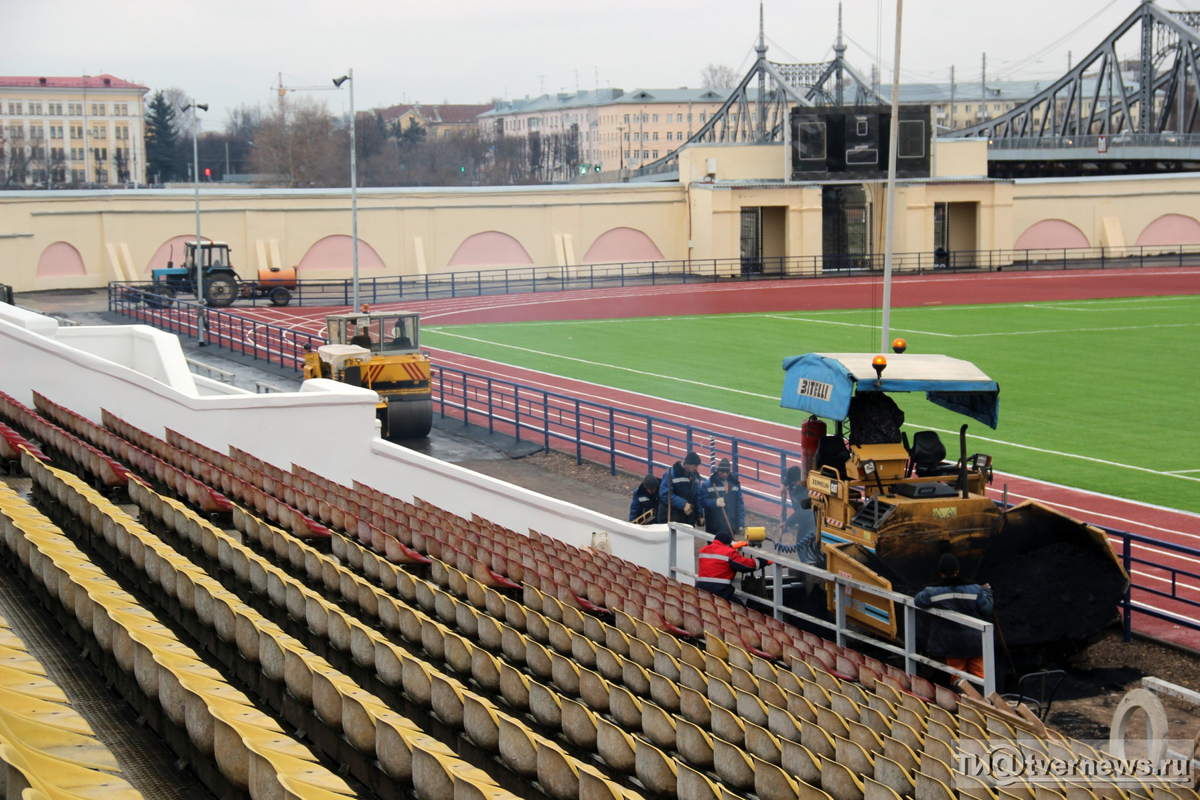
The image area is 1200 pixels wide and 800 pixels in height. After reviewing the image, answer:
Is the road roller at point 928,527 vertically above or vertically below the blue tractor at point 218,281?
below

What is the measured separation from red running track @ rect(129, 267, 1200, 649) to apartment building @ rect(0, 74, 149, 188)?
100137 millimetres

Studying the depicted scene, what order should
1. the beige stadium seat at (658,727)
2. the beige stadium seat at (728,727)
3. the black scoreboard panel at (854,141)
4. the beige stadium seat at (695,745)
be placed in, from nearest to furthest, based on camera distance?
1. the beige stadium seat at (695,745)
2. the beige stadium seat at (658,727)
3. the beige stadium seat at (728,727)
4. the black scoreboard panel at (854,141)

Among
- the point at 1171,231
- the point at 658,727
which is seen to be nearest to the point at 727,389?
the point at 658,727

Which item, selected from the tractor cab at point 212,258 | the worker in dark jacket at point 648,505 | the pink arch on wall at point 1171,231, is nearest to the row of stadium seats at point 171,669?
the worker in dark jacket at point 648,505

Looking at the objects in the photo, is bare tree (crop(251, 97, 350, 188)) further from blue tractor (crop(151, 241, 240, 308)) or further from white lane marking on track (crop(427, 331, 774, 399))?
white lane marking on track (crop(427, 331, 774, 399))

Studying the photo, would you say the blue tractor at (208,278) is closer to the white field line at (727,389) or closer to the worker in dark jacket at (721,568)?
the white field line at (727,389)

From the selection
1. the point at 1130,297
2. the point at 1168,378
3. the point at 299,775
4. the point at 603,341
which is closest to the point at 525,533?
the point at 299,775

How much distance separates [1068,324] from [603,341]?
16365 mm

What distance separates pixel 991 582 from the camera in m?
11.7

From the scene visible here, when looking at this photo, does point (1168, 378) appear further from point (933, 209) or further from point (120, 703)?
point (933, 209)

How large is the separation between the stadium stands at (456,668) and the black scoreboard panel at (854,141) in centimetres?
5292

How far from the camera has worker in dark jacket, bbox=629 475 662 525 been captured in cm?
1427

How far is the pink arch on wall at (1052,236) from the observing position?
69.6 meters

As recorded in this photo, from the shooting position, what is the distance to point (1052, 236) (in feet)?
230
